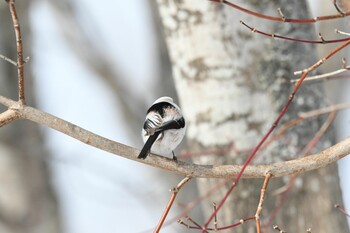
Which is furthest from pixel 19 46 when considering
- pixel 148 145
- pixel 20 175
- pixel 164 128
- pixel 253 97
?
pixel 20 175

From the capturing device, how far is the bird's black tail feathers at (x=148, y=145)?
6.96 feet

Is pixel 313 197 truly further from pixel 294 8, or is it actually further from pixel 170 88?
pixel 170 88

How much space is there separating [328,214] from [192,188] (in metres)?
3.21

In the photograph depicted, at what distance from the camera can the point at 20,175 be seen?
225 inches

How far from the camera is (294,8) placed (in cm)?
335

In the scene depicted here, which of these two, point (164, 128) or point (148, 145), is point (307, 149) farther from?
point (148, 145)

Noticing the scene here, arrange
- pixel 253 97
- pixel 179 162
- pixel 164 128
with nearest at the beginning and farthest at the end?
pixel 179 162, pixel 164 128, pixel 253 97

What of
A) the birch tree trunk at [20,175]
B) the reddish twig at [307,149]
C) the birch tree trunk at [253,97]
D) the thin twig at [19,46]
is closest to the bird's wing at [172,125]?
the thin twig at [19,46]

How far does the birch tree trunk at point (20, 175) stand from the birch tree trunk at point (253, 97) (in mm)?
2569

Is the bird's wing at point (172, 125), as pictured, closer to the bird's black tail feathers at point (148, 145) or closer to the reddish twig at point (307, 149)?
the bird's black tail feathers at point (148, 145)

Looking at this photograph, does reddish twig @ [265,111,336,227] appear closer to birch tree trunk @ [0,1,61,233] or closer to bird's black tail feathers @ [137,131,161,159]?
bird's black tail feathers @ [137,131,161,159]

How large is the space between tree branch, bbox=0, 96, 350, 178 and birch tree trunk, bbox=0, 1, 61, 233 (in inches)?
139

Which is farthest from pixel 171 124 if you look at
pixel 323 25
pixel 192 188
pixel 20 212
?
pixel 323 25

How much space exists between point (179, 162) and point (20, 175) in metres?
3.79
